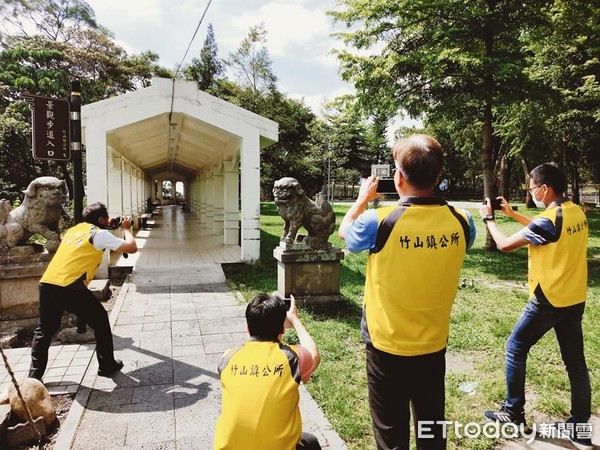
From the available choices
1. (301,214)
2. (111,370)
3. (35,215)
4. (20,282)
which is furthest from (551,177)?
(20,282)

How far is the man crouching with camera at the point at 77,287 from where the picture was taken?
3.75 meters

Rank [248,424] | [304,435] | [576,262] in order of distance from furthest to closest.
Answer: [576,262] → [304,435] → [248,424]

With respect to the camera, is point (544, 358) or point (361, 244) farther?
point (544, 358)

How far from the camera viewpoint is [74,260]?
3.80 metres

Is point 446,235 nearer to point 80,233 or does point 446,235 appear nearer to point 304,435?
point 304,435

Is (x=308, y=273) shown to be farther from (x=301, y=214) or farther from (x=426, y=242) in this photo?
(x=426, y=242)

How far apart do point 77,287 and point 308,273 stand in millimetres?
3125

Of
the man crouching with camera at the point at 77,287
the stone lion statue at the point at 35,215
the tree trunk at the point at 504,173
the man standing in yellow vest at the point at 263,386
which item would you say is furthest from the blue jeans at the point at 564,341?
the tree trunk at the point at 504,173

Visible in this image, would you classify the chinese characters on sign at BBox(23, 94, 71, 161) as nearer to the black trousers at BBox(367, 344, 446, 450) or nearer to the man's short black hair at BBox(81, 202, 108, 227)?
the man's short black hair at BBox(81, 202, 108, 227)

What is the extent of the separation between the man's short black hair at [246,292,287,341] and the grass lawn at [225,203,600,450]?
4.78ft

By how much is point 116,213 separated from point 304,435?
952 cm

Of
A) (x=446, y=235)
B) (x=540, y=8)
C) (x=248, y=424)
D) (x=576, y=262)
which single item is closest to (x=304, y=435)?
(x=248, y=424)

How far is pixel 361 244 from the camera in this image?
197 centimetres

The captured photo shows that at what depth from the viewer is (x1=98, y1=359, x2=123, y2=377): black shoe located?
400 cm
